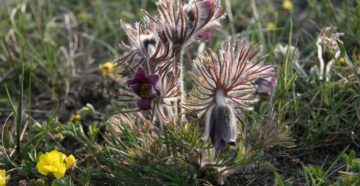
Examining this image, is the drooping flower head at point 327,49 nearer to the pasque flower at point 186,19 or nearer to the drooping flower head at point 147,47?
the pasque flower at point 186,19

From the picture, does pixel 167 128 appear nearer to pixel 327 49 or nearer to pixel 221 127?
pixel 221 127

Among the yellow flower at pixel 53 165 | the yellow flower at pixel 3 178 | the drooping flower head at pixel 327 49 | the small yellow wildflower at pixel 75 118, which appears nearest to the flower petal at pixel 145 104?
the yellow flower at pixel 53 165

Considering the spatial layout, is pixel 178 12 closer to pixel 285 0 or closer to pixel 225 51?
pixel 225 51

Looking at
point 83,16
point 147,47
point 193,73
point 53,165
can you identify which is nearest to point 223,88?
point 193,73

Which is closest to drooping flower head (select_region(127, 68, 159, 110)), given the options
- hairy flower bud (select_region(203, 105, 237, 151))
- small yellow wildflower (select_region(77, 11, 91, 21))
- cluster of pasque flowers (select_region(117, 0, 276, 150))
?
cluster of pasque flowers (select_region(117, 0, 276, 150))

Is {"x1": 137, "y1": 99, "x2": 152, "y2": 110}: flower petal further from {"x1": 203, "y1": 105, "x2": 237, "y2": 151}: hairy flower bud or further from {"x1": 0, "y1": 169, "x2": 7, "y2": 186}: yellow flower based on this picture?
{"x1": 0, "y1": 169, "x2": 7, "y2": 186}: yellow flower

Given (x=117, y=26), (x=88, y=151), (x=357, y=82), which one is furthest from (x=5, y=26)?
(x=357, y=82)
